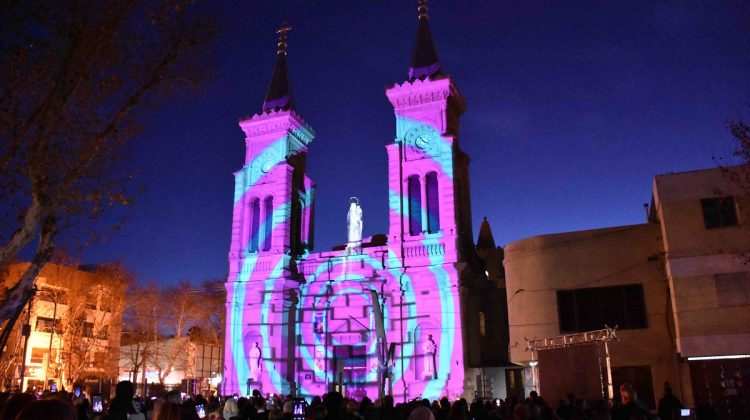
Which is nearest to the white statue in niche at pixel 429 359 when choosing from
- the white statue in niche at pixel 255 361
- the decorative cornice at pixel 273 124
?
the white statue in niche at pixel 255 361

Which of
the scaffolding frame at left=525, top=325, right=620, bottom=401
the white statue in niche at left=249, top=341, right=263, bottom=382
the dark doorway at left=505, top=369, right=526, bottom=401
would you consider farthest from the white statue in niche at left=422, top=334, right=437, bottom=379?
the white statue in niche at left=249, top=341, right=263, bottom=382

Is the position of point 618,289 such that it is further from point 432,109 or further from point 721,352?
point 432,109

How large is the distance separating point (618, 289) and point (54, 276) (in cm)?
3759

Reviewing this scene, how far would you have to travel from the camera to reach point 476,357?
118 ft

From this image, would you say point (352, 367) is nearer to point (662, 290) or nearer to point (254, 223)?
point (254, 223)

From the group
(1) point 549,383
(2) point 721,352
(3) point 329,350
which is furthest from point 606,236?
(3) point 329,350

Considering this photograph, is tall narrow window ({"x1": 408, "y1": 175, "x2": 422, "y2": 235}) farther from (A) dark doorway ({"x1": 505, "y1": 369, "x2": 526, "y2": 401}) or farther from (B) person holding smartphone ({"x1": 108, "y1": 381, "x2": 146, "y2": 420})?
(B) person holding smartphone ({"x1": 108, "y1": 381, "x2": 146, "y2": 420})

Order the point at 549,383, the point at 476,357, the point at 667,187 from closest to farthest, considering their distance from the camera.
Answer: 1. the point at 549,383
2. the point at 667,187
3. the point at 476,357

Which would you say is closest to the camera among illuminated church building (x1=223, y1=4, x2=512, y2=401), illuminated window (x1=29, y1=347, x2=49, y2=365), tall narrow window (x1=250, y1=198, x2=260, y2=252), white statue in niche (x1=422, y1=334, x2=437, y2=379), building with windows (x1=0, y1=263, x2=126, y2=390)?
white statue in niche (x1=422, y1=334, x2=437, y2=379)

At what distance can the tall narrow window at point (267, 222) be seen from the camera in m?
42.0

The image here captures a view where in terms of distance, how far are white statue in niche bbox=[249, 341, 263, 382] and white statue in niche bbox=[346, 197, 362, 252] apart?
8686 mm

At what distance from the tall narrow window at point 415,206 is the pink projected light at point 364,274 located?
7 cm

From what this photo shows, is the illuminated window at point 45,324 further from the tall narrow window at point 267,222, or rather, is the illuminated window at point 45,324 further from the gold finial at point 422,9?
the gold finial at point 422,9

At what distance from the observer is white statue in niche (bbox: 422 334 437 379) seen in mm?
35034
